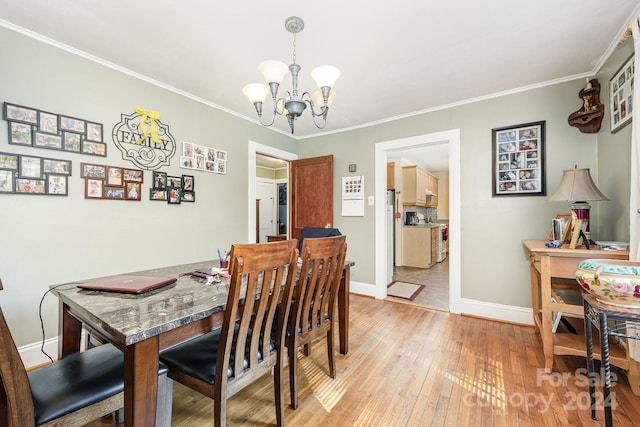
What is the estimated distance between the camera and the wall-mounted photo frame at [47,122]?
196cm

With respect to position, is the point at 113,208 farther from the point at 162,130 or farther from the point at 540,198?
the point at 540,198

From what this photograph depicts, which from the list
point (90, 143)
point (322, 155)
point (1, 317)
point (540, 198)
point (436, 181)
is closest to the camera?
point (1, 317)

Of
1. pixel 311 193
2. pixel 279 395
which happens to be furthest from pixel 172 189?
pixel 279 395

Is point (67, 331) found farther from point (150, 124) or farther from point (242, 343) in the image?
point (150, 124)

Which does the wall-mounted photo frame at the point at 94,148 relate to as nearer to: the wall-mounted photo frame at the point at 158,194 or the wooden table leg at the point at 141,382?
the wall-mounted photo frame at the point at 158,194

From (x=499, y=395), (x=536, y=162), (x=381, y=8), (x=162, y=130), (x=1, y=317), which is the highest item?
(x=381, y=8)

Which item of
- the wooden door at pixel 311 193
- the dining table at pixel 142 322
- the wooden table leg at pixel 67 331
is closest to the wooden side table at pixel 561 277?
the dining table at pixel 142 322

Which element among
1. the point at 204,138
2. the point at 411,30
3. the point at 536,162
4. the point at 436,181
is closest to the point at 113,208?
the point at 204,138

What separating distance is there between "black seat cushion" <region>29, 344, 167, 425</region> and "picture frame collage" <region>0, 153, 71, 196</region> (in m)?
1.49

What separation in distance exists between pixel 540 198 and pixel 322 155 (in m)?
2.75

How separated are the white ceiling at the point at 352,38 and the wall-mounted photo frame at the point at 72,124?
56 centimetres

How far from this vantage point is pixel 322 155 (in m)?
4.17

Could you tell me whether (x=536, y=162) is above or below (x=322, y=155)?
→ below

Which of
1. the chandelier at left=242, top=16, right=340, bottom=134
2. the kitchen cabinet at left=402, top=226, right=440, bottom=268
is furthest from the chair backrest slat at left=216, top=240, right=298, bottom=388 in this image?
the kitchen cabinet at left=402, top=226, right=440, bottom=268
